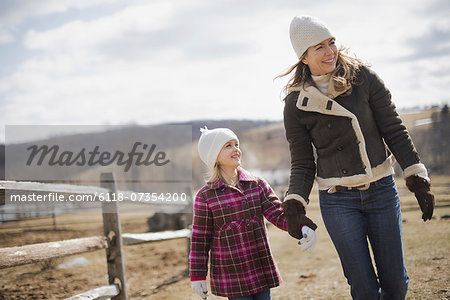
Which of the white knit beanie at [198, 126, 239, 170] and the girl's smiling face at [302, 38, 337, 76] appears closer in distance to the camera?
the girl's smiling face at [302, 38, 337, 76]

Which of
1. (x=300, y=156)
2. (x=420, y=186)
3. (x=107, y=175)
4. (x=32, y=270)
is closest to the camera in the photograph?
(x=420, y=186)

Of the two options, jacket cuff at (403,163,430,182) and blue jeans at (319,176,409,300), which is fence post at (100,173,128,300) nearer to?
blue jeans at (319,176,409,300)

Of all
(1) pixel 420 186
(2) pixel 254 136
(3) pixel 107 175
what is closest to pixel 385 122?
(1) pixel 420 186

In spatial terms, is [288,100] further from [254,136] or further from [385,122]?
[254,136]

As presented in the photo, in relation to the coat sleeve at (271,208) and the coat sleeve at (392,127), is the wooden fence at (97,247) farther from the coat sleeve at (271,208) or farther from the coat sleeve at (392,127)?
the coat sleeve at (392,127)

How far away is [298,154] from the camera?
2496 mm

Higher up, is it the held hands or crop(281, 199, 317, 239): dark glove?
crop(281, 199, 317, 239): dark glove

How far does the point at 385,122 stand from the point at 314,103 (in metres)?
0.41

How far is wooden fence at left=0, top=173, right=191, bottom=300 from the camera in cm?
359

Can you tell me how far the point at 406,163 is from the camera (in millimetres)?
2365

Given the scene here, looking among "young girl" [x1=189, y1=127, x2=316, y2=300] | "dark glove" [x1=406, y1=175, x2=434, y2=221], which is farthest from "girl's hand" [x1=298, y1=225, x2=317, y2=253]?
"dark glove" [x1=406, y1=175, x2=434, y2=221]

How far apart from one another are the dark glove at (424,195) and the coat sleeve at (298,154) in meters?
0.57

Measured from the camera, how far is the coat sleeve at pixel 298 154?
8.15 ft

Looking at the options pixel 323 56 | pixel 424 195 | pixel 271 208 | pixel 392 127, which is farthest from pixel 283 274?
pixel 323 56
